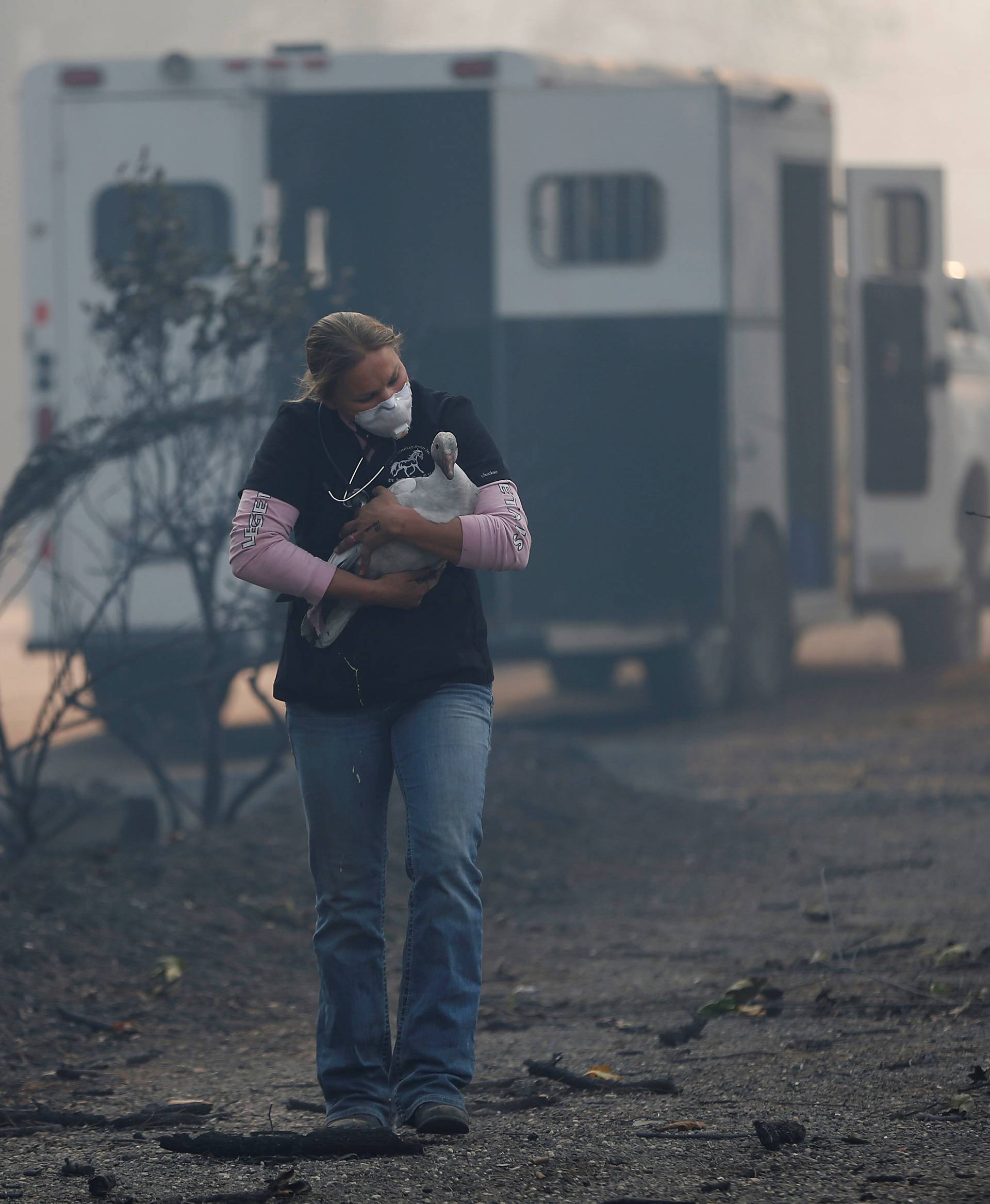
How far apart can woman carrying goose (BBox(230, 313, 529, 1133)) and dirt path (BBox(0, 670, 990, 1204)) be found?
0.93 feet

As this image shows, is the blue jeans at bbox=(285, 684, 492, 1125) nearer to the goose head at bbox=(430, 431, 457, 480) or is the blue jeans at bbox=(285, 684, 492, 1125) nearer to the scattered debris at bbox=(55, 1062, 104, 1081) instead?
the goose head at bbox=(430, 431, 457, 480)

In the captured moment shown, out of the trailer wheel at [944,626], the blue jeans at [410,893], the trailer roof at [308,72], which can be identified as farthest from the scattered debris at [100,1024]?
the trailer wheel at [944,626]

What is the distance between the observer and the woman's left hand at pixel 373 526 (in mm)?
3686

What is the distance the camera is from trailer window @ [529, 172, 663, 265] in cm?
1034

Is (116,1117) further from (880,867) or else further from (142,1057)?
(880,867)

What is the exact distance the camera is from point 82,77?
1004 cm

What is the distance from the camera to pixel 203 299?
6797 mm

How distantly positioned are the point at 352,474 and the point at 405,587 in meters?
0.27

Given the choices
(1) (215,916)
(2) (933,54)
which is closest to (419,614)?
(1) (215,916)

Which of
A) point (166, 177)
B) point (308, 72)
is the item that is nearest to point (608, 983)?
point (166, 177)

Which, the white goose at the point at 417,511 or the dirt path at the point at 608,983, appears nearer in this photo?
the dirt path at the point at 608,983

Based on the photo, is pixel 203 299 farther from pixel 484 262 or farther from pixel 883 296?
pixel 883 296

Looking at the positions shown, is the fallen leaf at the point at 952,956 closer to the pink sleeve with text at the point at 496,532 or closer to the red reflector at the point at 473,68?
the pink sleeve with text at the point at 496,532

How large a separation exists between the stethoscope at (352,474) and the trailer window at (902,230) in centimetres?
829
